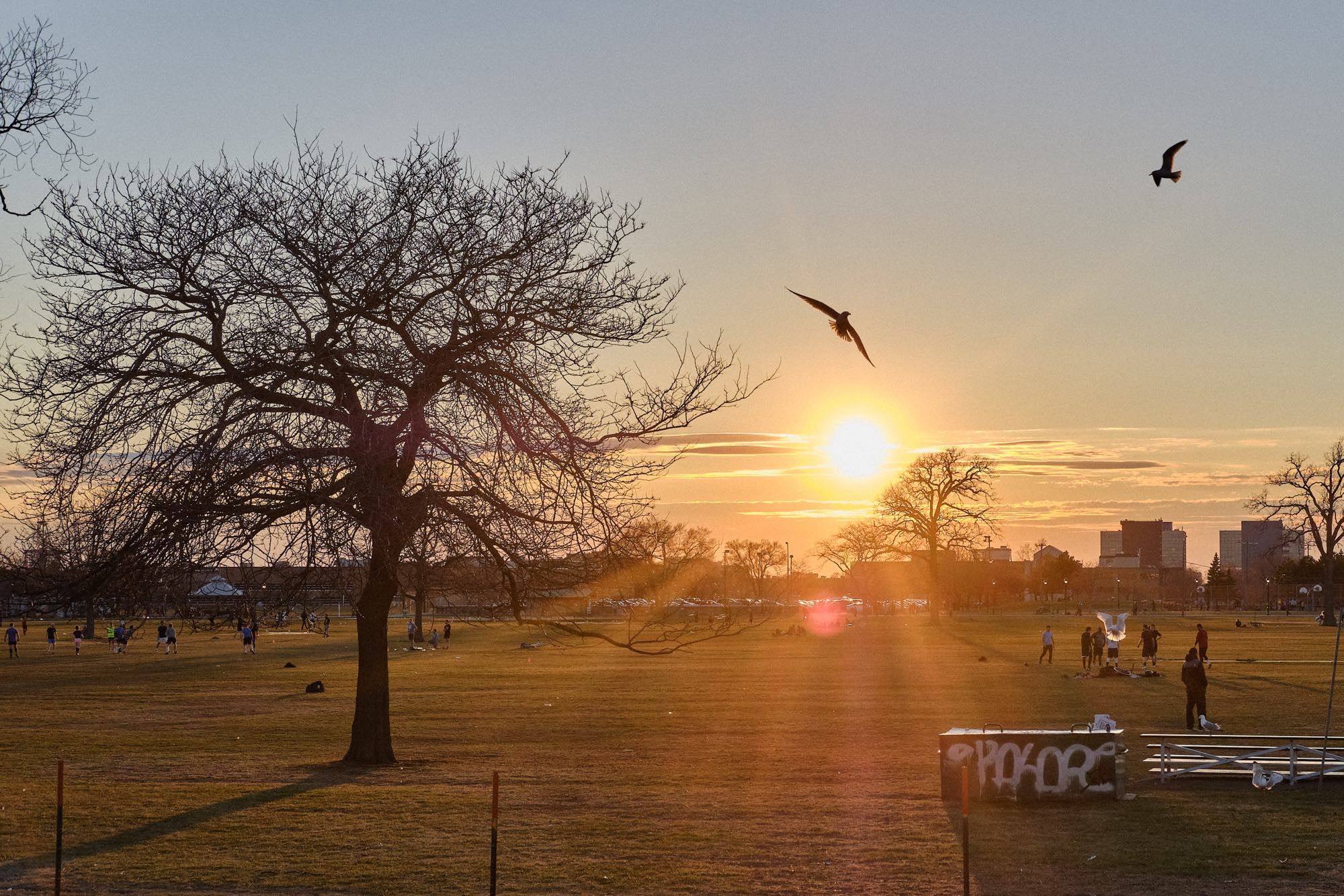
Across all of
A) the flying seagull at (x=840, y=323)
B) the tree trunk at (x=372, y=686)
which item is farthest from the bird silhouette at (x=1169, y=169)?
the tree trunk at (x=372, y=686)

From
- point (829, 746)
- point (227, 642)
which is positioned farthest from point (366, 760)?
point (227, 642)

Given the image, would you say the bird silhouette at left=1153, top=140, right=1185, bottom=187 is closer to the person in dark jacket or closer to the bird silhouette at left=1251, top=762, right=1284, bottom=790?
the bird silhouette at left=1251, top=762, right=1284, bottom=790

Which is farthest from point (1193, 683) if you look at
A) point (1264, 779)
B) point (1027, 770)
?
point (1027, 770)

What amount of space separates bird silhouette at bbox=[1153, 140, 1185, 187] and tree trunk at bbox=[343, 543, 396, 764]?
1378 cm

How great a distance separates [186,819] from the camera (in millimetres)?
18688

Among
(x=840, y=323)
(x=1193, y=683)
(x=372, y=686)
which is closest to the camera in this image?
(x=840, y=323)

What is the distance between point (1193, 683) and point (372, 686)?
56.3ft

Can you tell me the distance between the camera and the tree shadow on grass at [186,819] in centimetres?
1577

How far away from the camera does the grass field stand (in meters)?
15.1

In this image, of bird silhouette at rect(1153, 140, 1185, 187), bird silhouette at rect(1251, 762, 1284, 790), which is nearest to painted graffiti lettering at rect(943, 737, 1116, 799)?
bird silhouette at rect(1251, 762, 1284, 790)

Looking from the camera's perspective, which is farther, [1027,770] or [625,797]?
[625,797]

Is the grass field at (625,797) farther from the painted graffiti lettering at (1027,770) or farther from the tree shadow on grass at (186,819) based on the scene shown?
the painted graffiti lettering at (1027,770)

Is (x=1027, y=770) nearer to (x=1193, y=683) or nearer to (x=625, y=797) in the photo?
(x=625, y=797)

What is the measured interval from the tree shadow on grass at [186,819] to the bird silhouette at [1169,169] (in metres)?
15.3
